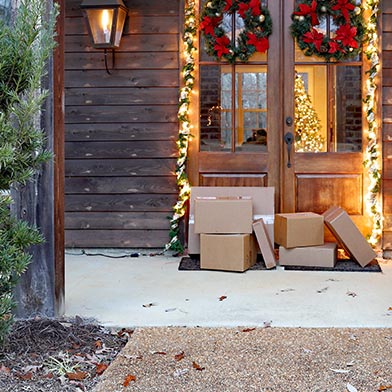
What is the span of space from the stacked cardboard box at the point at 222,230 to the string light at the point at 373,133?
1.08 m

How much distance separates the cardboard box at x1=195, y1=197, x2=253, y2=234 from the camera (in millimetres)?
4254

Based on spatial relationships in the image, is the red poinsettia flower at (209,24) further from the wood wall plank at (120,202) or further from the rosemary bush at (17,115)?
the rosemary bush at (17,115)

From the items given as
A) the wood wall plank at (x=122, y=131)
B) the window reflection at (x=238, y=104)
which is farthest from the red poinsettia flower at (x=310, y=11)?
the wood wall plank at (x=122, y=131)

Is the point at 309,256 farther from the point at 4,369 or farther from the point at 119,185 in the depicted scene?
the point at 4,369

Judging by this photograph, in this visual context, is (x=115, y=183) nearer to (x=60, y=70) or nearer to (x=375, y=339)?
(x=60, y=70)

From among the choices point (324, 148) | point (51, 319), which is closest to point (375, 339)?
point (51, 319)

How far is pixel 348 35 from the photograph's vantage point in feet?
15.4

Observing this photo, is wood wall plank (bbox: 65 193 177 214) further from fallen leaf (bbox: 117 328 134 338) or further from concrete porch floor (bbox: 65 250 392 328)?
fallen leaf (bbox: 117 328 134 338)

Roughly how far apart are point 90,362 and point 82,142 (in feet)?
9.20

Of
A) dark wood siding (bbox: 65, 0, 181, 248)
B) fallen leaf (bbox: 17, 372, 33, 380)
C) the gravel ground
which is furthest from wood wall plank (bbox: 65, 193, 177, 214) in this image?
fallen leaf (bbox: 17, 372, 33, 380)

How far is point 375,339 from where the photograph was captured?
266 cm

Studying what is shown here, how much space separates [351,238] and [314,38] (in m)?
1.59

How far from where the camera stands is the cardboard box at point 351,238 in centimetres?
432

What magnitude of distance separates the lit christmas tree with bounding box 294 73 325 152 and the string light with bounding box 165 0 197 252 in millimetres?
847
